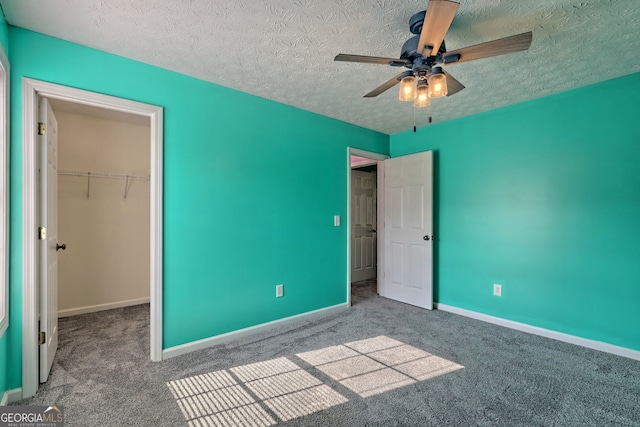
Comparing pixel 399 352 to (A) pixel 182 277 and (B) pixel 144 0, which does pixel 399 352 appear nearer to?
(A) pixel 182 277

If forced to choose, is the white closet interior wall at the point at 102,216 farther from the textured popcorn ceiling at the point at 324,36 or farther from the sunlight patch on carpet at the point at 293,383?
the sunlight patch on carpet at the point at 293,383

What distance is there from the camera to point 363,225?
5.30 metres

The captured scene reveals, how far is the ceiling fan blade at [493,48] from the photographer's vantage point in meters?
1.40

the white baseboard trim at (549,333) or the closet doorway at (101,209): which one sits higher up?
the closet doorway at (101,209)

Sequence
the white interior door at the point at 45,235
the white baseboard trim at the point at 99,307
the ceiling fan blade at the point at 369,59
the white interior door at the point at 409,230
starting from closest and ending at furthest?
the ceiling fan blade at the point at 369,59 < the white interior door at the point at 45,235 < the white baseboard trim at the point at 99,307 < the white interior door at the point at 409,230

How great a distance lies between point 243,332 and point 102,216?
2406 millimetres

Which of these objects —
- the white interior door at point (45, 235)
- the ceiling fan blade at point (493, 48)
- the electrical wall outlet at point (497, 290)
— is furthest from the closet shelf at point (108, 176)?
the electrical wall outlet at point (497, 290)

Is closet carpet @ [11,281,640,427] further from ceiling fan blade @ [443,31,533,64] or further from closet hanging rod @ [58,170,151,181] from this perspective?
ceiling fan blade @ [443,31,533,64]

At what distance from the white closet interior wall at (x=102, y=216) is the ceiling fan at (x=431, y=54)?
3.39 m

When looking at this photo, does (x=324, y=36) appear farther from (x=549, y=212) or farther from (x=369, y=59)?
(x=549, y=212)

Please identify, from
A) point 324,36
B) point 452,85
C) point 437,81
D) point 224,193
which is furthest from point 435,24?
point 224,193

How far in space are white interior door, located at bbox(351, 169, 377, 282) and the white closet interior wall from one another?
3.15m

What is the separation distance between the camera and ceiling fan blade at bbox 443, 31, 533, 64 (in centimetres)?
140

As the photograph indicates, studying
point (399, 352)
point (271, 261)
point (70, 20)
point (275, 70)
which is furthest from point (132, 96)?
point (399, 352)
